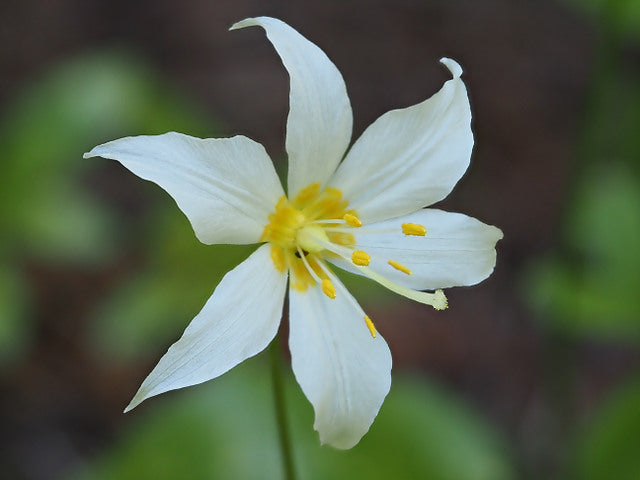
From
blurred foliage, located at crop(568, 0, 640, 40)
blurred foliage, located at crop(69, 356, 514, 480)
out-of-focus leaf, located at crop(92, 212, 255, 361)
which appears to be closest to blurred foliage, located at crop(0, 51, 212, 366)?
out-of-focus leaf, located at crop(92, 212, 255, 361)

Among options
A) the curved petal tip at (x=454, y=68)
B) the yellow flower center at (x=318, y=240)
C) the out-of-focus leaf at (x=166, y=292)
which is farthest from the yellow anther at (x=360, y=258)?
the out-of-focus leaf at (x=166, y=292)

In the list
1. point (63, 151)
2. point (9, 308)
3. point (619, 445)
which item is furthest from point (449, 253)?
point (63, 151)

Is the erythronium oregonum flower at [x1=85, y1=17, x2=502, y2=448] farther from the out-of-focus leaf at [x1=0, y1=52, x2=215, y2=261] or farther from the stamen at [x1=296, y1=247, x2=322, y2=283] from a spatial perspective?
the out-of-focus leaf at [x1=0, y1=52, x2=215, y2=261]

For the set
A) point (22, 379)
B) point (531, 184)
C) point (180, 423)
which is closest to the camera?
point (180, 423)

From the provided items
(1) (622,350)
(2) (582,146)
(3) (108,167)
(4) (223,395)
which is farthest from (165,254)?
(1) (622,350)

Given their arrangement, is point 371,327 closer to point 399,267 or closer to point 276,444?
point 399,267

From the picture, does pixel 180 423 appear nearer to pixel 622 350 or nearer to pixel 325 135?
pixel 325 135

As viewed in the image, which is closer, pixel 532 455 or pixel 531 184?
pixel 532 455
